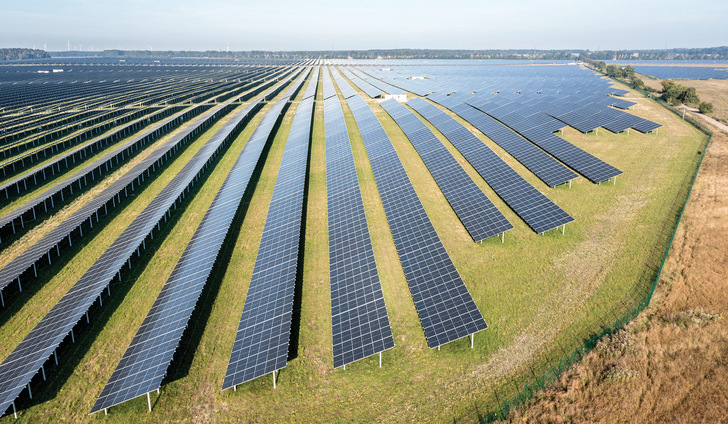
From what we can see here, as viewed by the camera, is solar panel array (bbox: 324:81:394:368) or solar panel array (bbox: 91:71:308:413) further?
solar panel array (bbox: 324:81:394:368)

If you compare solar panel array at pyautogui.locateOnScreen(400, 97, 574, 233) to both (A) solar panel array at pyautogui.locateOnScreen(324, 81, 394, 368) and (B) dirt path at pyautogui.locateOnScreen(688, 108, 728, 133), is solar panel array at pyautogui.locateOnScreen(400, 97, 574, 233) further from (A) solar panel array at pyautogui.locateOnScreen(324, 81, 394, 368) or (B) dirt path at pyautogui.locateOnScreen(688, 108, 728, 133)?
(B) dirt path at pyautogui.locateOnScreen(688, 108, 728, 133)

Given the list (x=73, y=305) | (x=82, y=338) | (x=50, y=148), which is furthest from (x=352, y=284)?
(x=50, y=148)

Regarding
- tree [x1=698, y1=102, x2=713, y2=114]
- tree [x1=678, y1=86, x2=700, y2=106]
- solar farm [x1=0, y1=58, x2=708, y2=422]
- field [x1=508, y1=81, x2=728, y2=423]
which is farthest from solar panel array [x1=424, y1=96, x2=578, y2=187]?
tree [x1=678, y1=86, x2=700, y2=106]

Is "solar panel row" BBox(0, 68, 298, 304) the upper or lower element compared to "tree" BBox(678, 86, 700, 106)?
lower

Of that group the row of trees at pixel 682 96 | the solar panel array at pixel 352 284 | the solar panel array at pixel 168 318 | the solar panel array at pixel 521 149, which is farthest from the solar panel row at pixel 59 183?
the row of trees at pixel 682 96

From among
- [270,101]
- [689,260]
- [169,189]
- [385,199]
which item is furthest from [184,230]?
[270,101]

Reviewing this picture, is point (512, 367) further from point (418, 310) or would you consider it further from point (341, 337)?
point (341, 337)
